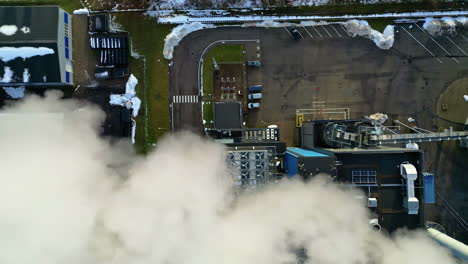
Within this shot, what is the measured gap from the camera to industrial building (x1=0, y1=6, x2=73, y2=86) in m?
23.9

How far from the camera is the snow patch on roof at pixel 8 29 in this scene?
2383 cm

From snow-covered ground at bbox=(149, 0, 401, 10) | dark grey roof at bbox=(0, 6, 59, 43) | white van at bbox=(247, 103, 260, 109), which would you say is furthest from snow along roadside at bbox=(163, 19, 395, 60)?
dark grey roof at bbox=(0, 6, 59, 43)

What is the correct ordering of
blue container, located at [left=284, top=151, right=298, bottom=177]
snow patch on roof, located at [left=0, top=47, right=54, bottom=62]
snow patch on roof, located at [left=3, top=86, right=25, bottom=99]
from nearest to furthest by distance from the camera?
blue container, located at [left=284, top=151, right=298, bottom=177], snow patch on roof, located at [left=0, top=47, right=54, bottom=62], snow patch on roof, located at [left=3, top=86, right=25, bottom=99]

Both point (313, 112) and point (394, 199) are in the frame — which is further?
point (313, 112)

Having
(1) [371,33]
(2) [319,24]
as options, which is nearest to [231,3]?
(2) [319,24]

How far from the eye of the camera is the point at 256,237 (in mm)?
19875

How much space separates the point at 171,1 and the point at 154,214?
18777mm

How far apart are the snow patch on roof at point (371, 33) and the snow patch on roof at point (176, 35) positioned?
13220 mm

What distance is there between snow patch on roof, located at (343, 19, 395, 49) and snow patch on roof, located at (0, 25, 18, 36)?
2862 centimetres

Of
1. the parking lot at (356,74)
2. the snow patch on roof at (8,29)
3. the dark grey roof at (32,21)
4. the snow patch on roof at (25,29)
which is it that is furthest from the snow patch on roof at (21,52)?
the parking lot at (356,74)

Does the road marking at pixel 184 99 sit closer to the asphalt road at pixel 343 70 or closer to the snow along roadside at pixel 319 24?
the asphalt road at pixel 343 70

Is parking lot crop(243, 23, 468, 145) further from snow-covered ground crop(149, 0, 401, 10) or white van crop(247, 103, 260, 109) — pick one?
snow-covered ground crop(149, 0, 401, 10)

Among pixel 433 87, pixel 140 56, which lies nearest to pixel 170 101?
pixel 140 56

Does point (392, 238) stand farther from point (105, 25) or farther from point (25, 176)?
point (105, 25)
